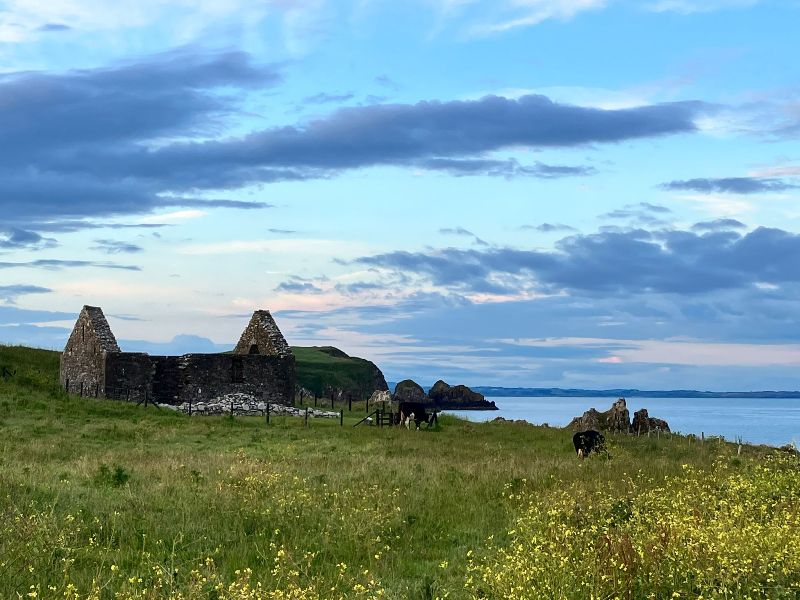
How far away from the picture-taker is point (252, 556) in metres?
13.1

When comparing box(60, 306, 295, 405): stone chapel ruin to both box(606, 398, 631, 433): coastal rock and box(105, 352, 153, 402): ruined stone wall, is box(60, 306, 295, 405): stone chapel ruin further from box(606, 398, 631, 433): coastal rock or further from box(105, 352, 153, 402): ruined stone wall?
box(606, 398, 631, 433): coastal rock

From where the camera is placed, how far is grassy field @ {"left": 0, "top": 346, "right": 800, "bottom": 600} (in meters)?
10.7

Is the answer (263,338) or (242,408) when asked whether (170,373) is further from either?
(263,338)

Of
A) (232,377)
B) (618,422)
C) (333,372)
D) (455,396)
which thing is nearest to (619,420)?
(618,422)

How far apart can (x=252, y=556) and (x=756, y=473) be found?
13.0 meters

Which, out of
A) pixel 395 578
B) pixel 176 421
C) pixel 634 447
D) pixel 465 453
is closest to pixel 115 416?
pixel 176 421

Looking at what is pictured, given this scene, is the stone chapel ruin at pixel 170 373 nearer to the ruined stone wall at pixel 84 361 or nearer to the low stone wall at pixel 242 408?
the ruined stone wall at pixel 84 361

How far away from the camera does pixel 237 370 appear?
5150 centimetres

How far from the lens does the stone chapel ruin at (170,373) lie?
4988 cm

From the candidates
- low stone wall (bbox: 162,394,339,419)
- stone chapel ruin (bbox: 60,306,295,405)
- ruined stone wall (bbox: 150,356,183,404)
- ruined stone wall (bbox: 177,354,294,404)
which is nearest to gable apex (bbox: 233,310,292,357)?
stone chapel ruin (bbox: 60,306,295,405)

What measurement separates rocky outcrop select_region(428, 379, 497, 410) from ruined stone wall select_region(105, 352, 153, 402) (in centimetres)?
9902

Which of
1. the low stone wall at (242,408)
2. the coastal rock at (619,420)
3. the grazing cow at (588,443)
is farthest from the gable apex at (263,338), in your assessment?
the grazing cow at (588,443)

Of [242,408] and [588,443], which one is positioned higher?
[242,408]

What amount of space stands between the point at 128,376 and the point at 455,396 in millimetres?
105987
